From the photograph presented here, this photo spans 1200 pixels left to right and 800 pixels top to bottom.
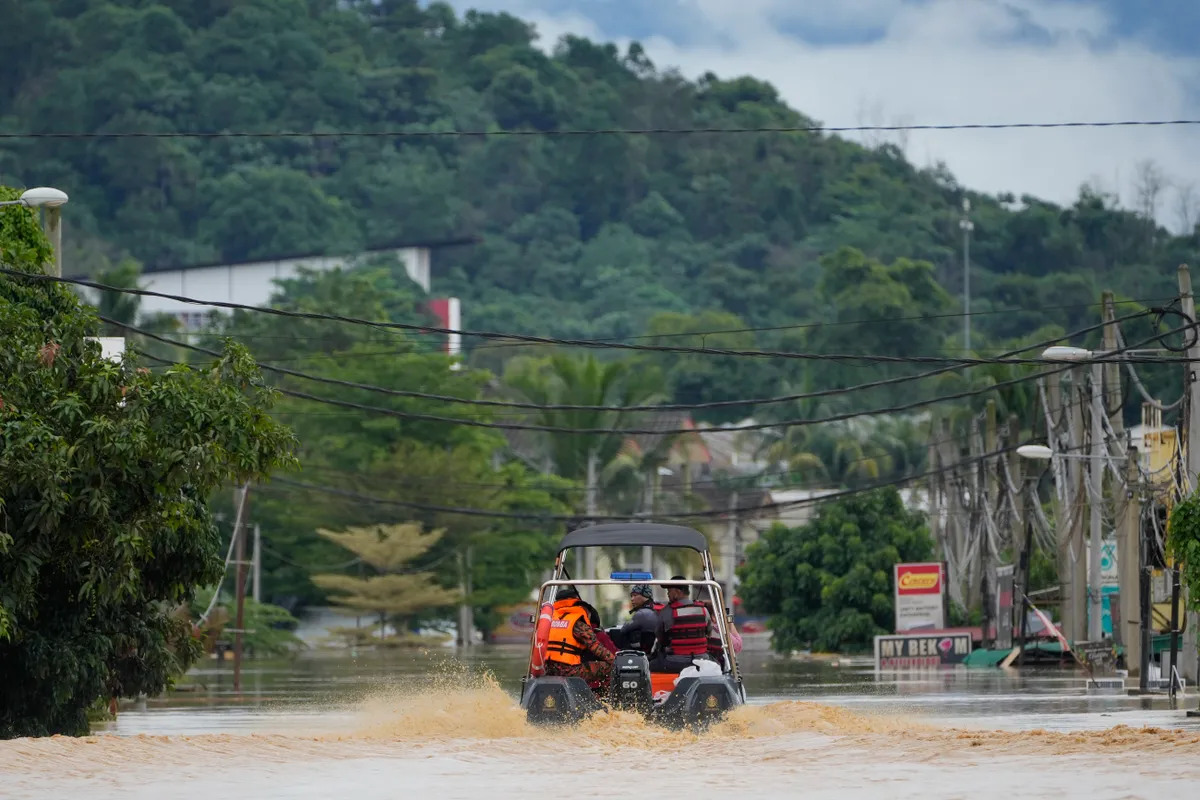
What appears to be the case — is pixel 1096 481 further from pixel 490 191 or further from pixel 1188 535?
pixel 490 191

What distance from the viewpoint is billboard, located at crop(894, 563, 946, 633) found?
51062 mm

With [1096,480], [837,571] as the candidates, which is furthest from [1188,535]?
[837,571]

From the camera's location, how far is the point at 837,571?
59.2m

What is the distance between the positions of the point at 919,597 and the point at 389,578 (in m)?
24.1

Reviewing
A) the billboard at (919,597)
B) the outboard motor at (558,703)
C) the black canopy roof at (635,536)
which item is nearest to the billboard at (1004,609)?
the billboard at (919,597)

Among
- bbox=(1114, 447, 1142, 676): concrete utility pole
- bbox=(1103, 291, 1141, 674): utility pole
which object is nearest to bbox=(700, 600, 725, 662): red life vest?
bbox=(1103, 291, 1141, 674): utility pole

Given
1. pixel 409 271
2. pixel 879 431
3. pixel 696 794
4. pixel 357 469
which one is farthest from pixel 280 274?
pixel 696 794

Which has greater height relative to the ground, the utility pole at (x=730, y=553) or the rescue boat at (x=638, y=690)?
the utility pole at (x=730, y=553)

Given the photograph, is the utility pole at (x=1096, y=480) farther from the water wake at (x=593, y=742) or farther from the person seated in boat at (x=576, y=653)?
the person seated in boat at (x=576, y=653)

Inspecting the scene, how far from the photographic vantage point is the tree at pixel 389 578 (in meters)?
69.1

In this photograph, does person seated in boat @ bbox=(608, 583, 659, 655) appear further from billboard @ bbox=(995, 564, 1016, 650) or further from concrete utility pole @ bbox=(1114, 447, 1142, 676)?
billboard @ bbox=(995, 564, 1016, 650)

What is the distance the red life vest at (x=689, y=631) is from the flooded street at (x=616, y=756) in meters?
0.87

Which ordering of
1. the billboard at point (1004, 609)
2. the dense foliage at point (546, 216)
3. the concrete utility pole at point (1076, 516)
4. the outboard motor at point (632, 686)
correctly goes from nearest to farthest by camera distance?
the outboard motor at point (632, 686), the concrete utility pole at point (1076, 516), the billboard at point (1004, 609), the dense foliage at point (546, 216)

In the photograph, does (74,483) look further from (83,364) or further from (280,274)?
(280,274)
